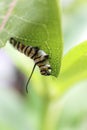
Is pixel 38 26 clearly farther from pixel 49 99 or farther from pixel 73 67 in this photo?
pixel 49 99

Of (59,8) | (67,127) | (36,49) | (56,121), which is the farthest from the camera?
(67,127)

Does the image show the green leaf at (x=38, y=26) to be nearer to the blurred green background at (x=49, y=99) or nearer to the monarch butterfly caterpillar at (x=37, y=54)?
the monarch butterfly caterpillar at (x=37, y=54)

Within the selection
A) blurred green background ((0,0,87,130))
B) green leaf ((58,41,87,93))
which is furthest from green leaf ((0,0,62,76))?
blurred green background ((0,0,87,130))

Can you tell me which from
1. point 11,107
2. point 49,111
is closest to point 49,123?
point 49,111

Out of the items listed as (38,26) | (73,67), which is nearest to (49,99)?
(73,67)

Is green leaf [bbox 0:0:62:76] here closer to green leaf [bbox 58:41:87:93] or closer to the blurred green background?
green leaf [bbox 58:41:87:93]

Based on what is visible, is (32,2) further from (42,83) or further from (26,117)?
(26,117)
